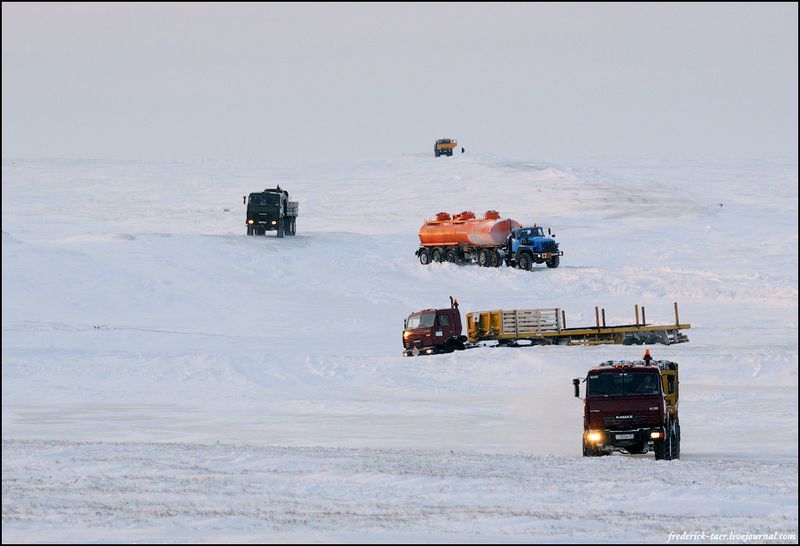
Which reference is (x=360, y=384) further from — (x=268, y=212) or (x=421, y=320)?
(x=268, y=212)

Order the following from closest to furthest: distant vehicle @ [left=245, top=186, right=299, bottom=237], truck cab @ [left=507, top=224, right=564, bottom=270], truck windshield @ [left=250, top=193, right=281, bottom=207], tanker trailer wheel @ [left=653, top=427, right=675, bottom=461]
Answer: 1. tanker trailer wheel @ [left=653, top=427, right=675, bottom=461]
2. truck cab @ [left=507, top=224, right=564, bottom=270]
3. truck windshield @ [left=250, top=193, right=281, bottom=207]
4. distant vehicle @ [left=245, top=186, right=299, bottom=237]

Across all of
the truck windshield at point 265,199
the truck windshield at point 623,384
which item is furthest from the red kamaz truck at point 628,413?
the truck windshield at point 265,199

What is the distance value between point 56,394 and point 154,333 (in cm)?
991

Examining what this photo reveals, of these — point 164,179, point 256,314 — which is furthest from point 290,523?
point 164,179

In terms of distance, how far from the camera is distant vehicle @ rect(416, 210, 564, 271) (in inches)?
2424

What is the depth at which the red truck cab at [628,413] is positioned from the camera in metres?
22.8

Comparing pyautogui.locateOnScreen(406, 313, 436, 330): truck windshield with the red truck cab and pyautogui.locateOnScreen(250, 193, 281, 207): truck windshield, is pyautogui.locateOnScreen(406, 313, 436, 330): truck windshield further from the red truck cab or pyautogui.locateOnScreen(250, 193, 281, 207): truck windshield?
pyautogui.locateOnScreen(250, 193, 281, 207): truck windshield

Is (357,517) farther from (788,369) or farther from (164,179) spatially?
(164,179)

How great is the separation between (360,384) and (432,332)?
736cm

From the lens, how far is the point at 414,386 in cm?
3519

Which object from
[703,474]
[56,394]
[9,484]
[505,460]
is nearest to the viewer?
[9,484]

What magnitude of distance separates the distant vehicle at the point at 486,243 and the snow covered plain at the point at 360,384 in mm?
1196

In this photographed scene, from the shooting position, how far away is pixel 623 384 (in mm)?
23328

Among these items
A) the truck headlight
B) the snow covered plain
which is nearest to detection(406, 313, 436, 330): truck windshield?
the snow covered plain
